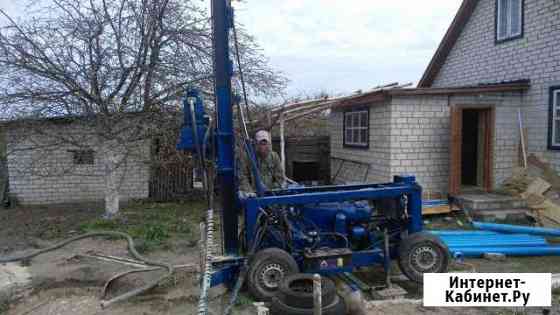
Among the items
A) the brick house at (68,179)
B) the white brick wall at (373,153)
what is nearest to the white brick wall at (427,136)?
the white brick wall at (373,153)

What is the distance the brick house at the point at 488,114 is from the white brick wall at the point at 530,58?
0.07 feet

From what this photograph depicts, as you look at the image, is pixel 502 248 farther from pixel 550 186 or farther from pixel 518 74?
pixel 518 74

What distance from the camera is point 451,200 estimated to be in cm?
810

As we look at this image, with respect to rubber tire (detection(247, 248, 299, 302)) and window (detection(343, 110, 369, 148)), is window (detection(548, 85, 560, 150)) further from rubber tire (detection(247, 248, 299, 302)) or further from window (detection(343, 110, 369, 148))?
rubber tire (detection(247, 248, 299, 302))

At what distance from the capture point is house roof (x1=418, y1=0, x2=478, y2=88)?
10438 mm

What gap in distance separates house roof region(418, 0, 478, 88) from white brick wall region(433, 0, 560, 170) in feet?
0.71

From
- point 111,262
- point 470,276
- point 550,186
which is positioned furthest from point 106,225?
point 550,186

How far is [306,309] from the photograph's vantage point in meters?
3.43

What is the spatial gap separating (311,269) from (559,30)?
24.0 feet

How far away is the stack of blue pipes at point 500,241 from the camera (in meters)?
5.68

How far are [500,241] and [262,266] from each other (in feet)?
12.9

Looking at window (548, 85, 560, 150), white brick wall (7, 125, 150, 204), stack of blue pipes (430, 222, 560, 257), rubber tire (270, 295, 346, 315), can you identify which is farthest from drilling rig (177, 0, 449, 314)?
white brick wall (7, 125, 150, 204)

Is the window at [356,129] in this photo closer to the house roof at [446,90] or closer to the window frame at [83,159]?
the house roof at [446,90]

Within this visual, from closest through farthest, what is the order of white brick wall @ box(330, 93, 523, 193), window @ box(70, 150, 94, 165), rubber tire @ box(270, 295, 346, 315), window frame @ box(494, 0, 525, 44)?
rubber tire @ box(270, 295, 346, 315), white brick wall @ box(330, 93, 523, 193), window frame @ box(494, 0, 525, 44), window @ box(70, 150, 94, 165)
